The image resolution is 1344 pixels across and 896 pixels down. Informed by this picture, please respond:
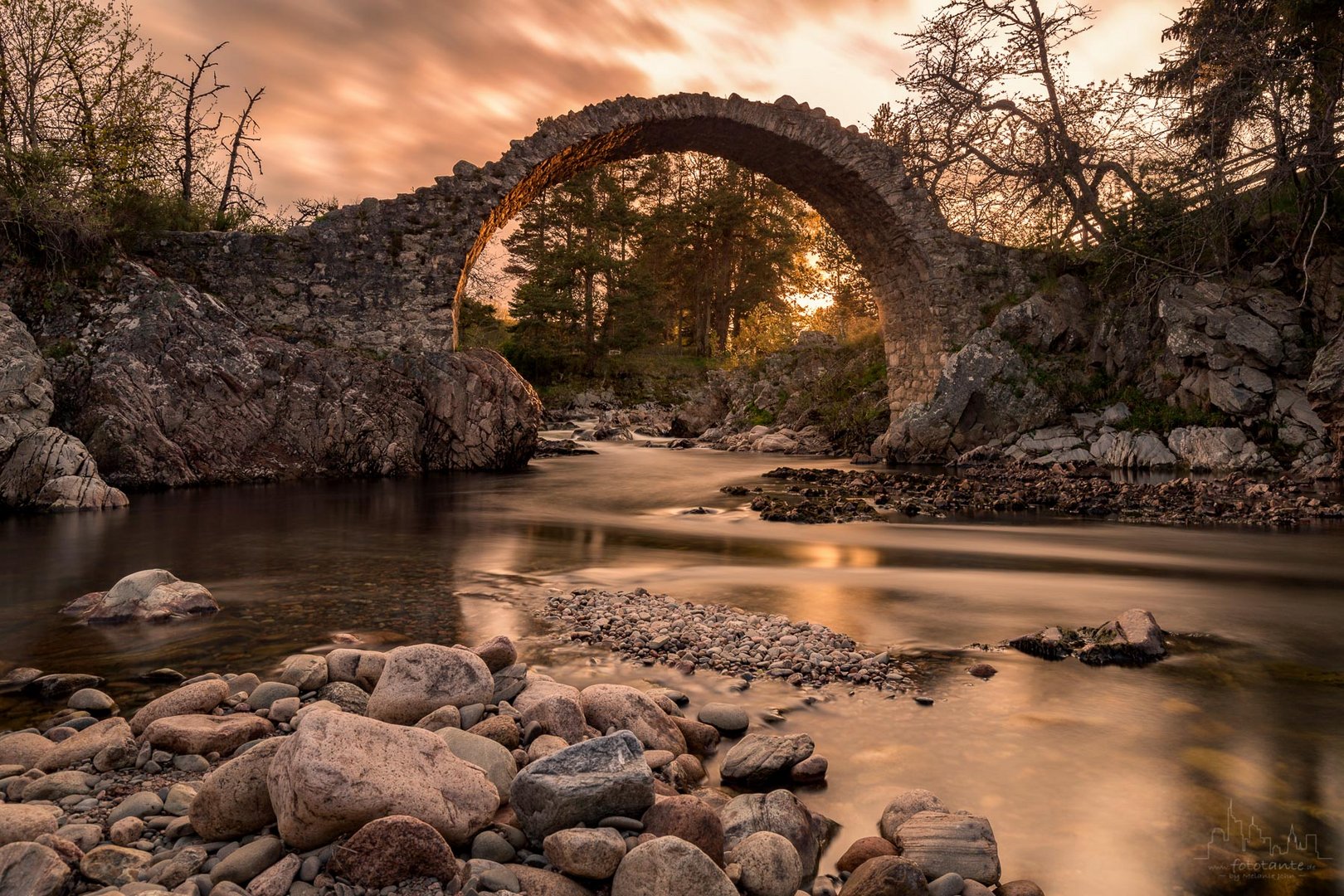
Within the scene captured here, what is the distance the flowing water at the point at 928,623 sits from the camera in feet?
8.91

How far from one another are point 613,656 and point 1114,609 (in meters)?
3.53

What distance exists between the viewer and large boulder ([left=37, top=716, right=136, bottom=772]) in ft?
9.00

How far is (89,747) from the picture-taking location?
9.19ft

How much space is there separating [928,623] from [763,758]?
2434 mm

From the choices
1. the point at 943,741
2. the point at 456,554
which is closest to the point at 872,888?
the point at 943,741

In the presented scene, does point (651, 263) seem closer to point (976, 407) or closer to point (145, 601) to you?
point (976, 407)

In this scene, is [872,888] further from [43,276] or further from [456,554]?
[43,276]

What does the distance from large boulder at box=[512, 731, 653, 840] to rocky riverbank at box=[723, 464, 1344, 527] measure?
24.4 ft

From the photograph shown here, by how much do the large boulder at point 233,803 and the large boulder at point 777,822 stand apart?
1.37 m

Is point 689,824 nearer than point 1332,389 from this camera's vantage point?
Yes

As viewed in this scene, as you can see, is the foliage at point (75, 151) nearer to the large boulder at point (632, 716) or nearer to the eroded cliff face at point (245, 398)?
the eroded cliff face at point (245, 398)

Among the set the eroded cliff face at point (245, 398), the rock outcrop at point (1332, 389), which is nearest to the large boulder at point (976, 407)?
the rock outcrop at point (1332, 389)

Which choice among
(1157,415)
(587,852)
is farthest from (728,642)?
(1157,415)

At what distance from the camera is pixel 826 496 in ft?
37.8
